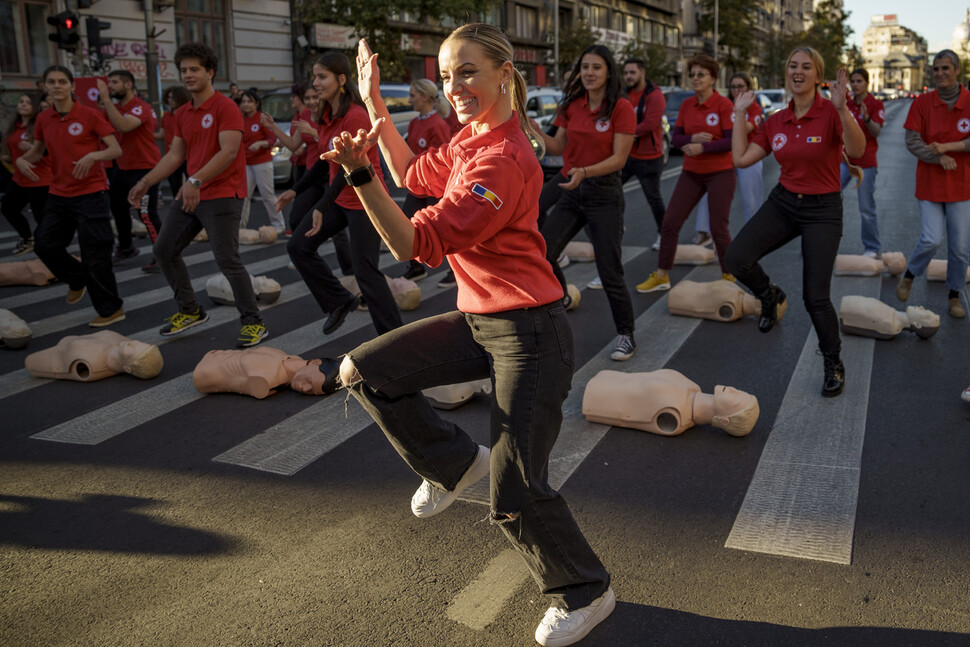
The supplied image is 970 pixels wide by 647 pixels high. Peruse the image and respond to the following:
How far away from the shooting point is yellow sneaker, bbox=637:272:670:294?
866cm

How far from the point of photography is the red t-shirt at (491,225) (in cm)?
257

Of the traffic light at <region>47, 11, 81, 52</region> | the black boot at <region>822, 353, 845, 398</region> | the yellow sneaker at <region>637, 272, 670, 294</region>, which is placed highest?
the traffic light at <region>47, 11, 81, 52</region>

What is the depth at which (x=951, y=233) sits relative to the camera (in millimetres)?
7168

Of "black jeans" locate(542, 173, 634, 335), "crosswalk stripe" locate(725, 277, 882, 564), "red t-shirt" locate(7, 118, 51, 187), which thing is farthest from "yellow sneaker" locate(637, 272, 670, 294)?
"red t-shirt" locate(7, 118, 51, 187)

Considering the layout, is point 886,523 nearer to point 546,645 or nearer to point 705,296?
point 546,645

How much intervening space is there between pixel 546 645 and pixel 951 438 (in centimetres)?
292

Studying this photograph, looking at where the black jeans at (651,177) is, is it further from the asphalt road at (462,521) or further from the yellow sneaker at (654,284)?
the asphalt road at (462,521)

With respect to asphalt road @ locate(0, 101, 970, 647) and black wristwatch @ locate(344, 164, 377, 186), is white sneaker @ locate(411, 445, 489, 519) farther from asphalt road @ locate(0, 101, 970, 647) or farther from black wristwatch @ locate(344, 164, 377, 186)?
black wristwatch @ locate(344, 164, 377, 186)

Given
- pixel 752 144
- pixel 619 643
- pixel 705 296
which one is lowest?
pixel 619 643

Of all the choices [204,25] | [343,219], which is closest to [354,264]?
[343,219]

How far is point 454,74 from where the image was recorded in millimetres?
2805

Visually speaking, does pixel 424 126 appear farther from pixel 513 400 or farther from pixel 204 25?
pixel 204 25

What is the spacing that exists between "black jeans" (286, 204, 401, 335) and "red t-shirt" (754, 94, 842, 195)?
2690 millimetres

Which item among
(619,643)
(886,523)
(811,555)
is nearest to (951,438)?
(886,523)
